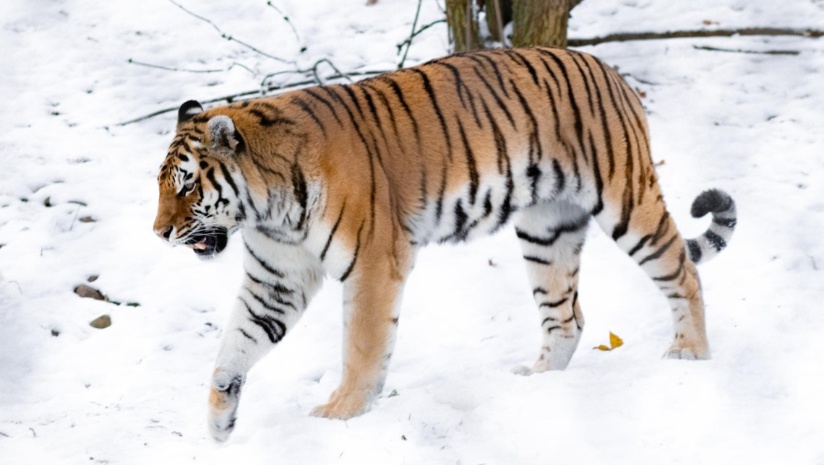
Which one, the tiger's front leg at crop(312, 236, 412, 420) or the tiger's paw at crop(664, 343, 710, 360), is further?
the tiger's paw at crop(664, 343, 710, 360)

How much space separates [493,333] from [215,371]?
1.73 metres

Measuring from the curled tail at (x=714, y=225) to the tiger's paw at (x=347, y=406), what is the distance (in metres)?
1.74

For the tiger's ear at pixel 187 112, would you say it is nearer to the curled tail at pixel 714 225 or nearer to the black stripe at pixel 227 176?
the black stripe at pixel 227 176

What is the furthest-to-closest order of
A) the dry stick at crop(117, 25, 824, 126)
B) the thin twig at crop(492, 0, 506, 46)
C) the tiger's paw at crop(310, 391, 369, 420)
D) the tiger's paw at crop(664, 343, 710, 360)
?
1. the dry stick at crop(117, 25, 824, 126)
2. the thin twig at crop(492, 0, 506, 46)
3. the tiger's paw at crop(664, 343, 710, 360)
4. the tiger's paw at crop(310, 391, 369, 420)

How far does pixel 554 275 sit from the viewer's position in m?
4.60

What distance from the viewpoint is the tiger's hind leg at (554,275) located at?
455 centimetres

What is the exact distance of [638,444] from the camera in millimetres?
3395

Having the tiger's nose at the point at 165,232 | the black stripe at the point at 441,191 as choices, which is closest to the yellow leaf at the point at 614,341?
the black stripe at the point at 441,191

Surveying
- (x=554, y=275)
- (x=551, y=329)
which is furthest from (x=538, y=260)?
(x=551, y=329)

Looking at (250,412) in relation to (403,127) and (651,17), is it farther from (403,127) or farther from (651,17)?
(651,17)

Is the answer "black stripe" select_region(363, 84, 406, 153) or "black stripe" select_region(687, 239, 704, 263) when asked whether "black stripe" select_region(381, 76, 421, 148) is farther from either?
"black stripe" select_region(687, 239, 704, 263)

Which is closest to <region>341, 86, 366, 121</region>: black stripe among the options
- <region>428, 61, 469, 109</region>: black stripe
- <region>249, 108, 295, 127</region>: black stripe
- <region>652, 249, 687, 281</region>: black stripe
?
<region>249, 108, 295, 127</region>: black stripe

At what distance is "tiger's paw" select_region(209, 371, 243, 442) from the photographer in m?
3.82

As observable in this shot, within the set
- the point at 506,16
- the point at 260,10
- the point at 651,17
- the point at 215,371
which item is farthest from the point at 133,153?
the point at 651,17
